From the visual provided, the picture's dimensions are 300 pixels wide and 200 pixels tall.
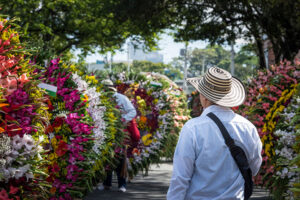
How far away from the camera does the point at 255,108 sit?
7508 mm

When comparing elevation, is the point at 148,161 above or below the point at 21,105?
below

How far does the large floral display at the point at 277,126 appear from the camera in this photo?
6.12 meters

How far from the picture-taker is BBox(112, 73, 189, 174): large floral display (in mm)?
10611

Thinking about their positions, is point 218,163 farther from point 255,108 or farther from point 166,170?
point 166,170

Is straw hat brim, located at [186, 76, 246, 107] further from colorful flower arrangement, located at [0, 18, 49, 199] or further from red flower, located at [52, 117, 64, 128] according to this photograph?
red flower, located at [52, 117, 64, 128]

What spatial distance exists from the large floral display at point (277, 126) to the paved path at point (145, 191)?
231cm

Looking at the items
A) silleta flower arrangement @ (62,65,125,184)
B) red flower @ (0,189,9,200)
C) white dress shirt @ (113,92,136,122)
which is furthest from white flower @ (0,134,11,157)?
white dress shirt @ (113,92,136,122)

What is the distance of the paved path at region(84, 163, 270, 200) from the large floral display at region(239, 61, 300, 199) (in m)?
2.31

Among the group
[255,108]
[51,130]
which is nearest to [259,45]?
[255,108]

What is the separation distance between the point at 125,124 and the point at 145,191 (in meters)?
1.52

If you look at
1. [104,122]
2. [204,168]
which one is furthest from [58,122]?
[204,168]

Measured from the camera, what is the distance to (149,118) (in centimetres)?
1116

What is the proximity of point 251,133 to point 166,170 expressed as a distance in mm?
9936

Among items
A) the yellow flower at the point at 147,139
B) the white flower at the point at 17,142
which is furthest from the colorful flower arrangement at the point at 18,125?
the yellow flower at the point at 147,139
